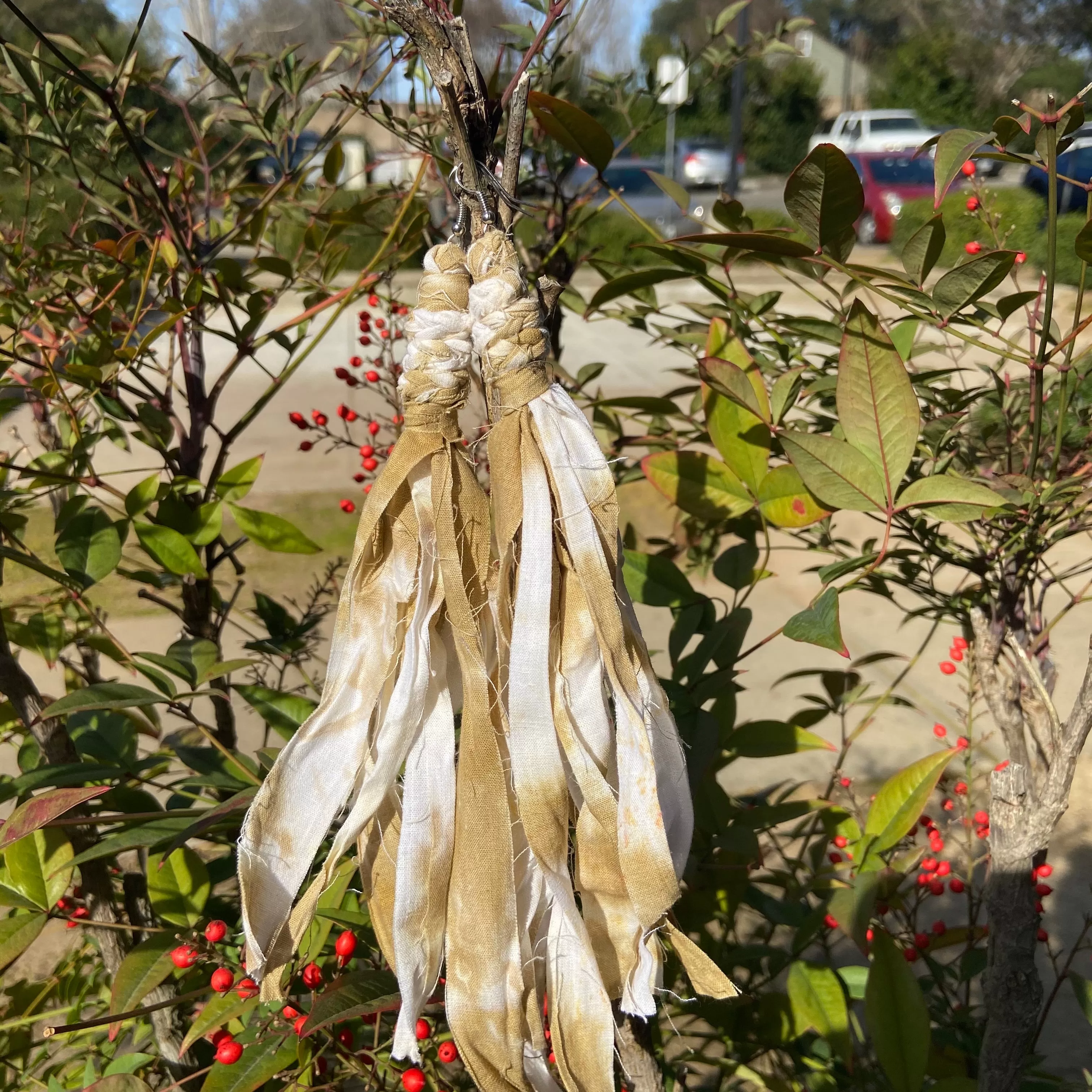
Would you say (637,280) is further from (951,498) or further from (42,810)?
(42,810)

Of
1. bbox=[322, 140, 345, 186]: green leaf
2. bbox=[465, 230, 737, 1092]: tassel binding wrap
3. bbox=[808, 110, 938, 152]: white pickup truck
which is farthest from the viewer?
bbox=[808, 110, 938, 152]: white pickup truck

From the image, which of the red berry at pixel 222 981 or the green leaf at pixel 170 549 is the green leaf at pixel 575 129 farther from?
the red berry at pixel 222 981

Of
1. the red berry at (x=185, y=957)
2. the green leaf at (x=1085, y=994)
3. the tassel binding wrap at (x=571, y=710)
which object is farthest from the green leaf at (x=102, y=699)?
the green leaf at (x=1085, y=994)

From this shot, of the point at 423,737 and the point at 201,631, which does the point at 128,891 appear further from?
the point at 423,737

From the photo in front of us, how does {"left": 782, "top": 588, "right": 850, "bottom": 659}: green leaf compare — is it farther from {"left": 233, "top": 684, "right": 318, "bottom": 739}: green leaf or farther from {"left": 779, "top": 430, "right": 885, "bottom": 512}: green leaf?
Result: {"left": 233, "top": 684, "right": 318, "bottom": 739}: green leaf

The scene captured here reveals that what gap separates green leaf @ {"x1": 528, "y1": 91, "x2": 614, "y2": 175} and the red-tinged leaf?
0.48 meters

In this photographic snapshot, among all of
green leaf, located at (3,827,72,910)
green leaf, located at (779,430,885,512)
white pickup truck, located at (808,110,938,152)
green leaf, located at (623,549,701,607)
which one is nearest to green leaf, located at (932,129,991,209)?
green leaf, located at (779,430,885,512)

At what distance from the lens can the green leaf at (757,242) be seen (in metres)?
0.51

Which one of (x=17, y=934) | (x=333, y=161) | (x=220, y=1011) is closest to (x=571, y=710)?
(x=220, y=1011)

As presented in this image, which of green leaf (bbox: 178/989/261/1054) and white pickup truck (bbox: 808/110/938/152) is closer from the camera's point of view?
green leaf (bbox: 178/989/261/1054)

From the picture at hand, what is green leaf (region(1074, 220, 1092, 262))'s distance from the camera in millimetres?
542

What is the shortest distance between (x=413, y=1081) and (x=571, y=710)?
15.0 inches

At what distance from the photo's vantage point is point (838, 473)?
64 cm

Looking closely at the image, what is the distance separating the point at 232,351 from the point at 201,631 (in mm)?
5201
